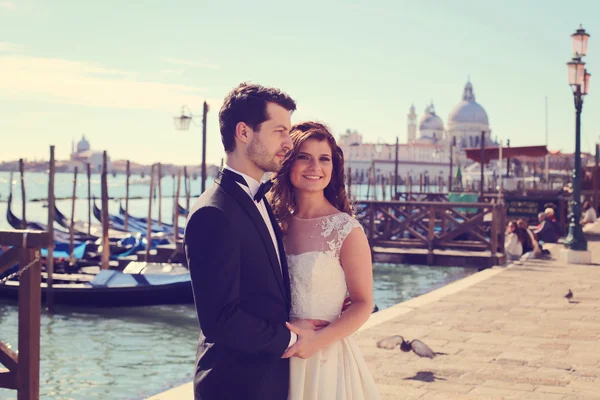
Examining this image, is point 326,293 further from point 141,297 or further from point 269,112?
point 141,297

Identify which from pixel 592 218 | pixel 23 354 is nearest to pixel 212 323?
pixel 23 354

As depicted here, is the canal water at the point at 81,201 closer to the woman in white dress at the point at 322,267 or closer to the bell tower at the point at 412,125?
the woman in white dress at the point at 322,267

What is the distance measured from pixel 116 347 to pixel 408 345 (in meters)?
5.79

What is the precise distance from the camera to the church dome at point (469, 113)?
Result: 11731 cm

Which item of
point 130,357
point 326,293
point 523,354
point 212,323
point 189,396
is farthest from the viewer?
point 130,357

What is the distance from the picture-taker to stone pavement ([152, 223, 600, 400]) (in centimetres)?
400

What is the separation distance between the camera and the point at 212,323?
5.58 ft

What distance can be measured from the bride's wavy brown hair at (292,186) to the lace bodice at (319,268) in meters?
0.08

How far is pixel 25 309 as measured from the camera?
3143 mm

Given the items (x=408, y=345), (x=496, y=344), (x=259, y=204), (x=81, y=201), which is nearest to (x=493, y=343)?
(x=496, y=344)

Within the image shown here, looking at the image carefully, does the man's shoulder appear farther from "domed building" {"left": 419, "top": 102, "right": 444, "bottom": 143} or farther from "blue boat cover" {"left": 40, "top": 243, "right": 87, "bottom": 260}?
"domed building" {"left": 419, "top": 102, "right": 444, "bottom": 143}

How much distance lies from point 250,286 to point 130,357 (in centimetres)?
771

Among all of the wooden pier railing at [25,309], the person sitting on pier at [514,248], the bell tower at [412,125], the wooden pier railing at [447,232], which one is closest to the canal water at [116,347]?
the wooden pier railing at [447,232]

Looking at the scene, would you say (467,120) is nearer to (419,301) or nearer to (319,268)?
(419,301)
